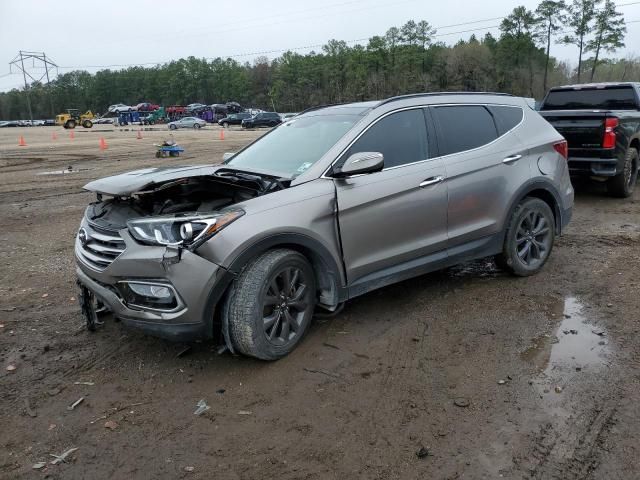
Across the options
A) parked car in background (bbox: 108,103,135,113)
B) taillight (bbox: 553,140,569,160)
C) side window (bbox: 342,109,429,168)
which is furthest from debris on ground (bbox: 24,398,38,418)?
parked car in background (bbox: 108,103,135,113)

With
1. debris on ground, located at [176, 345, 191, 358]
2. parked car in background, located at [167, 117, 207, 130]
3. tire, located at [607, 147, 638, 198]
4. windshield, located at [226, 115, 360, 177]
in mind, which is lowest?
debris on ground, located at [176, 345, 191, 358]

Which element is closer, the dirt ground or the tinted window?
the dirt ground

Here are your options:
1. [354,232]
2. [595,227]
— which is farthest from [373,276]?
[595,227]

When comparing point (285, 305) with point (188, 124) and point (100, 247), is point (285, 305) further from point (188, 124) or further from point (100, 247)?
point (188, 124)

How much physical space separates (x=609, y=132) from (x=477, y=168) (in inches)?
188

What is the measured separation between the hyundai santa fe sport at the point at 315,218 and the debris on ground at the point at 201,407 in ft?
1.36

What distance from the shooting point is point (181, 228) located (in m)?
3.42

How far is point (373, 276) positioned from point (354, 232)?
0.42 meters

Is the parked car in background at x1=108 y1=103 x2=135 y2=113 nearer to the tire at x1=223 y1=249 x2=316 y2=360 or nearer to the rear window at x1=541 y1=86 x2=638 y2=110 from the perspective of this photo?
the rear window at x1=541 y1=86 x2=638 y2=110

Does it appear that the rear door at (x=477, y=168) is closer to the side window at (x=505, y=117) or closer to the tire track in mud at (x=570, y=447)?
the side window at (x=505, y=117)

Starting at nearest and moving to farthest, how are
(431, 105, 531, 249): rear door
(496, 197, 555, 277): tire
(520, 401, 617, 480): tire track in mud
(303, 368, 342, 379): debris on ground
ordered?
(520, 401, 617, 480): tire track in mud
(303, 368, 342, 379): debris on ground
(431, 105, 531, 249): rear door
(496, 197, 555, 277): tire

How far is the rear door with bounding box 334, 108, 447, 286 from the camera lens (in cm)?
404

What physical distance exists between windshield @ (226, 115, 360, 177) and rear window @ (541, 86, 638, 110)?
702 cm

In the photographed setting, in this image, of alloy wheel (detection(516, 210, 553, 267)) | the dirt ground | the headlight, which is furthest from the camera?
alloy wheel (detection(516, 210, 553, 267))
